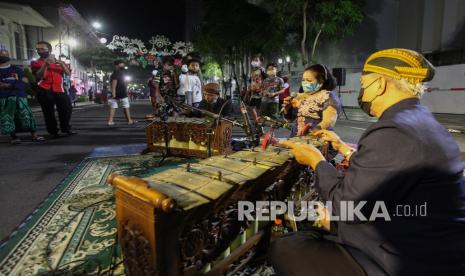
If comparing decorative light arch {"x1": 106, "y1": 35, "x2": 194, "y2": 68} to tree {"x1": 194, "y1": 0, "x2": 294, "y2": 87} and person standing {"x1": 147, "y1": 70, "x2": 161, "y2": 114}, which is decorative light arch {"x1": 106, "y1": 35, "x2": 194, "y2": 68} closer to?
person standing {"x1": 147, "y1": 70, "x2": 161, "y2": 114}

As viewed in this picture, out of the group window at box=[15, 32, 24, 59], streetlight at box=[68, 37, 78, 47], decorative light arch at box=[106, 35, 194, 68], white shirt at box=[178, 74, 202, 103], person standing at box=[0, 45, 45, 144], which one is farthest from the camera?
streetlight at box=[68, 37, 78, 47]

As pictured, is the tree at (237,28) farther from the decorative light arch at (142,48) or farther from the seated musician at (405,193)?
the seated musician at (405,193)

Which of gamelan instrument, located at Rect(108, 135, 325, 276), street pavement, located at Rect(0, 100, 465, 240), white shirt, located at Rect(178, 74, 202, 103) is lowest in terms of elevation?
street pavement, located at Rect(0, 100, 465, 240)

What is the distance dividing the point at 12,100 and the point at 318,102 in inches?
247

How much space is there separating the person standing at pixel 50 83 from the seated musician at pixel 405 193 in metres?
6.98

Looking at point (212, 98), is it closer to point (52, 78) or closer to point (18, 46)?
point (52, 78)

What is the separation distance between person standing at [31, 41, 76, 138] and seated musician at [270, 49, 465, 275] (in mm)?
6977

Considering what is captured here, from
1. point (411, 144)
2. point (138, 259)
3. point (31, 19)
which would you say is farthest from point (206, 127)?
point (31, 19)

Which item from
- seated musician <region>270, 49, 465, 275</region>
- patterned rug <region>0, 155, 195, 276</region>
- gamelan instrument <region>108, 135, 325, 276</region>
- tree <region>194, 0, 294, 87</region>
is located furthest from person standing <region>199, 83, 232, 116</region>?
tree <region>194, 0, 294, 87</region>

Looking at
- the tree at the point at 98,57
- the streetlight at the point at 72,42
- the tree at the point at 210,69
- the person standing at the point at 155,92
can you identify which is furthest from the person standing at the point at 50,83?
the tree at the point at 98,57

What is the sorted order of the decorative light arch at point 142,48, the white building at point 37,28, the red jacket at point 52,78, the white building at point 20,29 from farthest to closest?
the white building at point 37,28
the white building at point 20,29
the decorative light arch at point 142,48
the red jacket at point 52,78

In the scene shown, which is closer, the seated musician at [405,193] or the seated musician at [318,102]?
the seated musician at [405,193]

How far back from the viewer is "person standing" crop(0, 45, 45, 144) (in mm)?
6094

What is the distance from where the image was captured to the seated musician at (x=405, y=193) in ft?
3.87
